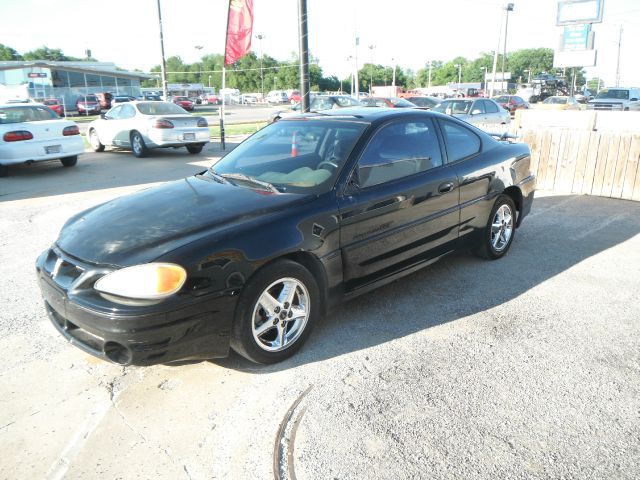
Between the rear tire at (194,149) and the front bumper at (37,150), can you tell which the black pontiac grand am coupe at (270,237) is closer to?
the front bumper at (37,150)

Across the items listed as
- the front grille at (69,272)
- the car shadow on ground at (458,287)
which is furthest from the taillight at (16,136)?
the car shadow on ground at (458,287)

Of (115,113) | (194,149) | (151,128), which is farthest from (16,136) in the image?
(194,149)

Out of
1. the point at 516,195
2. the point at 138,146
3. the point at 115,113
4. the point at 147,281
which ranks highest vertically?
the point at 115,113

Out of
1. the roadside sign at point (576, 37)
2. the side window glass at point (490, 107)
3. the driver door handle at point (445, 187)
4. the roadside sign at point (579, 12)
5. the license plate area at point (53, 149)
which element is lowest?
the license plate area at point (53, 149)

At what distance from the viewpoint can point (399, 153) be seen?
4113 millimetres

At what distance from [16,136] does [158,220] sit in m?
8.98

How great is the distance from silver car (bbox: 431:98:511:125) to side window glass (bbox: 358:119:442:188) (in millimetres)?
12184

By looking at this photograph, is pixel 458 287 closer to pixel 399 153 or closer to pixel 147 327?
pixel 399 153

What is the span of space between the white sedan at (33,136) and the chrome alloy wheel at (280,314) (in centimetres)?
944

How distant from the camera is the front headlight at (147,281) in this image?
2.76m

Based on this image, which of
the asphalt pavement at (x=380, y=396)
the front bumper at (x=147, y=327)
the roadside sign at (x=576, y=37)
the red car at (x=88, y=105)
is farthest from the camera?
the red car at (x=88, y=105)

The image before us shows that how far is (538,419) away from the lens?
2768mm

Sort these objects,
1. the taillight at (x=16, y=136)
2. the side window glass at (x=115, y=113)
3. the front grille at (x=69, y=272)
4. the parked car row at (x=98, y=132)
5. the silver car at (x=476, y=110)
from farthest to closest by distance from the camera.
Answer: the silver car at (x=476, y=110) < the side window glass at (x=115, y=113) < the parked car row at (x=98, y=132) < the taillight at (x=16, y=136) < the front grille at (x=69, y=272)

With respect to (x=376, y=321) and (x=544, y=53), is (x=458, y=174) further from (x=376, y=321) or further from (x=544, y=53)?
(x=544, y=53)
